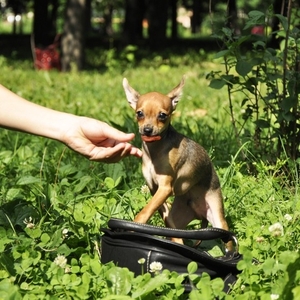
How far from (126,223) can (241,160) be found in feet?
6.72

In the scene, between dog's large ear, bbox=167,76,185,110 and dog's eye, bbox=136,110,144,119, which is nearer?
dog's eye, bbox=136,110,144,119

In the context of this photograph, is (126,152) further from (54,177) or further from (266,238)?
(54,177)

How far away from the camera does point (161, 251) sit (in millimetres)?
3117

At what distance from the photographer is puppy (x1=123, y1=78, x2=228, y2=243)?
344cm

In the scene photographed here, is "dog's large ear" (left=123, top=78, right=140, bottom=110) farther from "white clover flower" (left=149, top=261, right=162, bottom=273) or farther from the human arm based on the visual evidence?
"white clover flower" (left=149, top=261, right=162, bottom=273)

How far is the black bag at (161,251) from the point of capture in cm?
312

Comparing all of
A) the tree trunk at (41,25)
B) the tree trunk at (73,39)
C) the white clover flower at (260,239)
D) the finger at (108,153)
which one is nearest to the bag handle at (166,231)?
the white clover flower at (260,239)

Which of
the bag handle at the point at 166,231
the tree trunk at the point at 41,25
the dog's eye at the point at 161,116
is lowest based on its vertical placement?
the tree trunk at the point at 41,25

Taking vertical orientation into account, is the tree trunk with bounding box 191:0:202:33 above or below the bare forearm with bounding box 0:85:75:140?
below

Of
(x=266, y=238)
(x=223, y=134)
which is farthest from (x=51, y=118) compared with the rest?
(x=223, y=134)

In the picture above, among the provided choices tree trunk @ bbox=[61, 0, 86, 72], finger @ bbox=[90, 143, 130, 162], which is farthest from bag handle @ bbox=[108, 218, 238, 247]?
tree trunk @ bbox=[61, 0, 86, 72]

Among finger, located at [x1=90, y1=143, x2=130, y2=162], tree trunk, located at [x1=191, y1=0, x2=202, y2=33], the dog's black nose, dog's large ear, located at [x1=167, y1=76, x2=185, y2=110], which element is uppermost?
dog's large ear, located at [x1=167, y1=76, x2=185, y2=110]

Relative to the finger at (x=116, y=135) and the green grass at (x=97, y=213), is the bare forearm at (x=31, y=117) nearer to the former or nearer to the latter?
the finger at (x=116, y=135)

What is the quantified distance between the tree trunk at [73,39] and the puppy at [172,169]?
11.7 m
